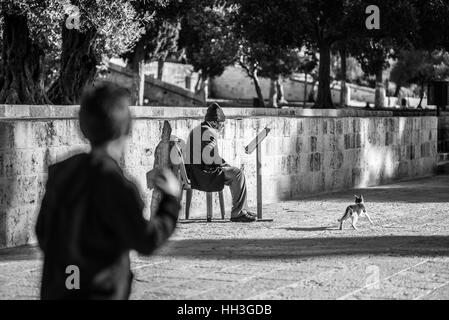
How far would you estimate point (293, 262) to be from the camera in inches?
360

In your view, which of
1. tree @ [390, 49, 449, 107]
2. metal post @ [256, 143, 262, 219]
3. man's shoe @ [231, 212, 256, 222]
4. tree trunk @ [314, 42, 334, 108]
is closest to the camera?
man's shoe @ [231, 212, 256, 222]

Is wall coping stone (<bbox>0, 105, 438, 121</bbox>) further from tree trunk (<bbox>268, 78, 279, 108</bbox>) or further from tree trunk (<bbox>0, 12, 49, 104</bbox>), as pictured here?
tree trunk (<bbox>268, 78, 279, 108</bbox>)

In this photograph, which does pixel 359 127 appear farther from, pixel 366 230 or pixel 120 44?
pixel 120 44

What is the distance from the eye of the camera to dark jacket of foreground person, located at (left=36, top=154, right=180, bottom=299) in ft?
12.7

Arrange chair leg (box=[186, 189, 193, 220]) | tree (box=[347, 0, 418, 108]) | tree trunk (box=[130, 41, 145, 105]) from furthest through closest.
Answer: tree trunk (box=[130, 41, 145, 105]), tree (box=[347, 0, 418, 108]), chair leg (box=[186, 189, 193, 220])

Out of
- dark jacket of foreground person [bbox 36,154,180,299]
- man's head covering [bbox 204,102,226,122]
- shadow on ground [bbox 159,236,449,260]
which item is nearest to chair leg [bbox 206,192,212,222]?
man's head covering [bbox 204,102,226,122]

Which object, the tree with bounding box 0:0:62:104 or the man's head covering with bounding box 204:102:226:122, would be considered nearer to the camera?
the man's head covering with bounding box 204:102:226:122

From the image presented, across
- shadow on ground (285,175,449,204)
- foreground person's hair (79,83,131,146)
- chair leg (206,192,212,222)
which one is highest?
foreground person's hair (79,83,131,146)

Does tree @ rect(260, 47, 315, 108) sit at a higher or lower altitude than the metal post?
higher

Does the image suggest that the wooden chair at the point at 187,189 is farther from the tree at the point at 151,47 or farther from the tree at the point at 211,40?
the tree at the point at 211,40

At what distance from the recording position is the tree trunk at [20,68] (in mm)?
23797

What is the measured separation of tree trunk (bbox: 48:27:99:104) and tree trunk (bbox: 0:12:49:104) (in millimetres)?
1619

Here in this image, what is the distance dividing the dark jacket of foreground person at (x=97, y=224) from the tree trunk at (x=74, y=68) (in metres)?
21.9

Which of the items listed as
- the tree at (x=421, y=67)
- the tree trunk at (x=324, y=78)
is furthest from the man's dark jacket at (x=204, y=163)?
the tree at (x=421, y=67)
